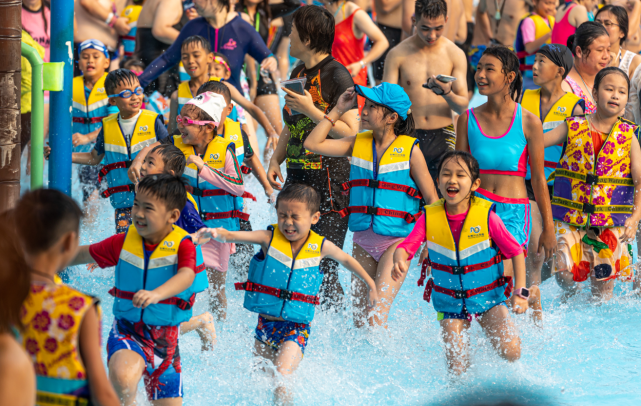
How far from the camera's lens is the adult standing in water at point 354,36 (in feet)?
24.2

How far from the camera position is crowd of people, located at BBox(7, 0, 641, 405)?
344 centimetres

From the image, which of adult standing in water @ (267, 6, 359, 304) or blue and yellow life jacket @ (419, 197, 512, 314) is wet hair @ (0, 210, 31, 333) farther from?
adult standing in water @ (267, 6, 359, 304)

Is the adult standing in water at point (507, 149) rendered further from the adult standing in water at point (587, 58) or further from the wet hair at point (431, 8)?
the adult standing in water at point (587, 58)

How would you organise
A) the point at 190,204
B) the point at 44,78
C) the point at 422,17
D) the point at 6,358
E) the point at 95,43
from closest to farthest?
1. the point at 6,358
2. the point at 190,204
3. the point at 44,78
4. the point at 422,17
5. the point at 95,43

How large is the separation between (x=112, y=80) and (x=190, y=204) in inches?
72.4

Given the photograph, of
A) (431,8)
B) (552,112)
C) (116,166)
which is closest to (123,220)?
(116,166)

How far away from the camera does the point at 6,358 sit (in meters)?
1.80

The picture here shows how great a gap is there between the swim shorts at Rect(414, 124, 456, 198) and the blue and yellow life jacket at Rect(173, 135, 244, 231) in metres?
1.58

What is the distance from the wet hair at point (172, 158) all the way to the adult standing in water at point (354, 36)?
3162 millimetres

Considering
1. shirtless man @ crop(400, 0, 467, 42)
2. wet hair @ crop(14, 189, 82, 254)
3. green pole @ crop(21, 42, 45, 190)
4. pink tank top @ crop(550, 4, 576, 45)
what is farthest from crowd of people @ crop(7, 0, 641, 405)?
shirtless man @ crop(400, 0, 467, 42)

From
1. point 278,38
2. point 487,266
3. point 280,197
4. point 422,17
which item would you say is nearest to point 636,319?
point 487,266

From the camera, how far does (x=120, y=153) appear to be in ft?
17.6

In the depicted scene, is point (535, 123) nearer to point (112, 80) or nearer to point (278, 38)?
point (112, 80)

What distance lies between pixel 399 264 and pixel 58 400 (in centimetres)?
201
